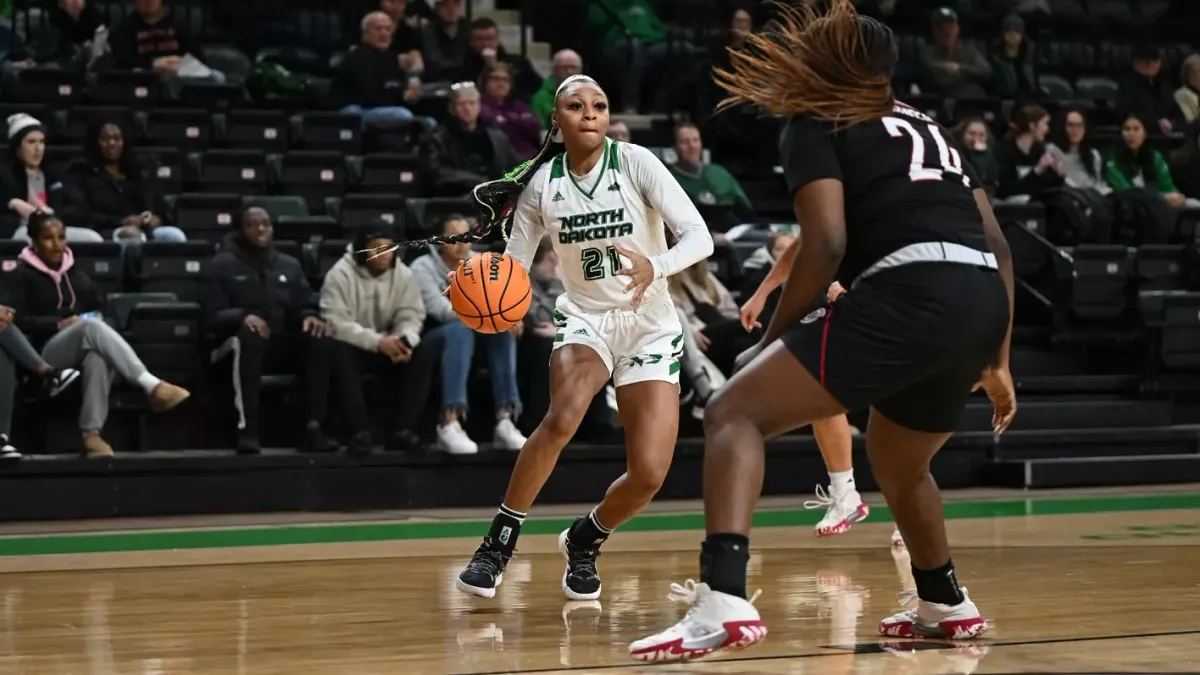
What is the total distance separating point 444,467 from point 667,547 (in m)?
2.45

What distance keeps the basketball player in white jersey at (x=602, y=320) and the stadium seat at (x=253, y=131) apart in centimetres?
637

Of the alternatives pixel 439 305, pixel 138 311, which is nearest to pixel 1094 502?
pixel 439 305

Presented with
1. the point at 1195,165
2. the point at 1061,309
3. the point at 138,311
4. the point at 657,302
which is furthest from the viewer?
the point at 1195,165

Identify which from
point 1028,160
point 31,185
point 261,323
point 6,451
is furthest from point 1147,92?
point 6,451

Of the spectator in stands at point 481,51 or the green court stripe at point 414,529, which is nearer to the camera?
the green court stripe at point 414,529

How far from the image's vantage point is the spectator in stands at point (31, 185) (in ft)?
35.1

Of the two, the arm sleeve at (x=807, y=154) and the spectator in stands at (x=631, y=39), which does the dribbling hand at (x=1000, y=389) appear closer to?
the arm sleeve at (x=807, y=154)

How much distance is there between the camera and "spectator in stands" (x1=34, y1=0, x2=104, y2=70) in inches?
499

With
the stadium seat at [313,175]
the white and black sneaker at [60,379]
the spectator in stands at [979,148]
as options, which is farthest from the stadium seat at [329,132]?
the spectator in stands at [979,148]

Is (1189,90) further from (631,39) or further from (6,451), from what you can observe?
(6,451)

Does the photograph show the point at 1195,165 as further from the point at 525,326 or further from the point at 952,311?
the point at 952,311

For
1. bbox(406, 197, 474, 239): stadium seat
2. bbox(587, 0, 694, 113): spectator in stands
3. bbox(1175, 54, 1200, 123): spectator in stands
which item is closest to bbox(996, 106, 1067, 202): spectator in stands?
bbox(1175, 54, 1200, 123): spectator in stands

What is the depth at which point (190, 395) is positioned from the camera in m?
9.99

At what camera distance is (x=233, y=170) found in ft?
38.3
